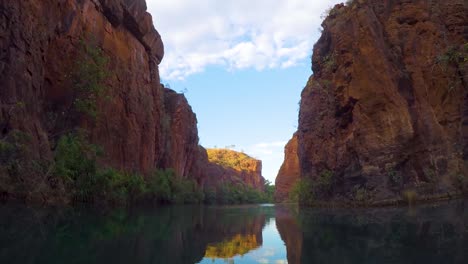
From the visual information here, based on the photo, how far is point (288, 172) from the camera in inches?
3816

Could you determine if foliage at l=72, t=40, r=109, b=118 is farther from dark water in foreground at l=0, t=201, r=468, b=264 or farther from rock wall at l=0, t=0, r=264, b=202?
dark water in foreground at l=0, t=201, r=468, b=264

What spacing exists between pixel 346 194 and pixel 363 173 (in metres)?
2.04

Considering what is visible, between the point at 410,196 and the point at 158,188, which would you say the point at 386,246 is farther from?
the point at 158,188

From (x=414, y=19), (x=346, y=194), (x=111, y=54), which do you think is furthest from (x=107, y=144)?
(x=414, y=19)

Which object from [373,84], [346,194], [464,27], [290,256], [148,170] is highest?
[464,27]

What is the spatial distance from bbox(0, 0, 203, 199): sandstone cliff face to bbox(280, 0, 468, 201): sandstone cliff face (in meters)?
18.3

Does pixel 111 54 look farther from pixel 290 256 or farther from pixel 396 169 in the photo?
pixel 290 256

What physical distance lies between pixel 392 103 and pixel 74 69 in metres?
23.0

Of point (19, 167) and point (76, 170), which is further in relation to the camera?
point (76, 170)

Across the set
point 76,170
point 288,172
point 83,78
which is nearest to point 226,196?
point 288,172

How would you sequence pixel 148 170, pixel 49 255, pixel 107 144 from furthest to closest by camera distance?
1. pixel 148 170
2. pixel 107 144
3. pixel 49 255

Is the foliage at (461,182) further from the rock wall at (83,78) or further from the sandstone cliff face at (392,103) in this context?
the rock wall at (83,78)

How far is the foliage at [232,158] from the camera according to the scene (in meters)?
151

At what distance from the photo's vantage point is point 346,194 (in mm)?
26875
